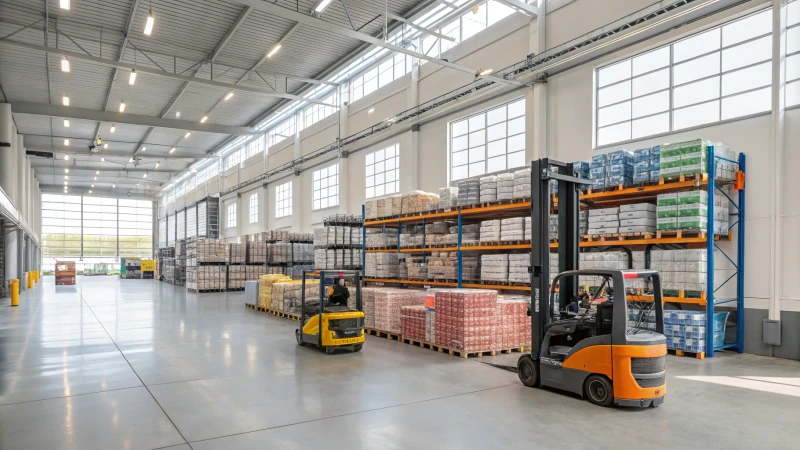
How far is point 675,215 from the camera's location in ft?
27.3

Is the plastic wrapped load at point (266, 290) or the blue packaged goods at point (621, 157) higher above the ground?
the blue packaged goods at point (621, 157)

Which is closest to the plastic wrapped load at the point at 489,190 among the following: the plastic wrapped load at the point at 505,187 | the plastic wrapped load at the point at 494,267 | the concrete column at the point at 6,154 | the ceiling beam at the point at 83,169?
the plastic wrapped load at the point at 505,187

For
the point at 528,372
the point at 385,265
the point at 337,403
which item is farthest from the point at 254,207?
the point at 528,372

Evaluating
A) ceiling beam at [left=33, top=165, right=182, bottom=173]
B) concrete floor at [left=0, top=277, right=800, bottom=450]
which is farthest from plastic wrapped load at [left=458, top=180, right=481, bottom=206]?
ceiling beam at [left=33, top=165, right=182, bottom=173]

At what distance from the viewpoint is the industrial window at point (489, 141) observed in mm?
13070

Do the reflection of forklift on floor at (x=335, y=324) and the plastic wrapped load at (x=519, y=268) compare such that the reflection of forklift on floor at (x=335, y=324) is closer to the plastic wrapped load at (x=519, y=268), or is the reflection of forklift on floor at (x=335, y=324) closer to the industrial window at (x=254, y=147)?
the plastic wrapped load at (x=519, y=268)

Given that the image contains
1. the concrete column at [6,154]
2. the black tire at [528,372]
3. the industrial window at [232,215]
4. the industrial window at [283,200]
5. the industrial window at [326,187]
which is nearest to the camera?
the black tire at [528,372]

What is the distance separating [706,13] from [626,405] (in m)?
7.50

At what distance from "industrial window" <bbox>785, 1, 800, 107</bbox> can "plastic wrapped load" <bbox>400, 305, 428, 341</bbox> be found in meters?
6.88

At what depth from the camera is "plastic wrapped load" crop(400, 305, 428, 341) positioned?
9281 mm

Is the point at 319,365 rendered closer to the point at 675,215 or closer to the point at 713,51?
the point at 675,215

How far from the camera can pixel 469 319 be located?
8.25m

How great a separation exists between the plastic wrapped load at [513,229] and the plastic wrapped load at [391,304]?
2169 mm

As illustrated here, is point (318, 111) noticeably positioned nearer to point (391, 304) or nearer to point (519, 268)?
point (391, 304)
